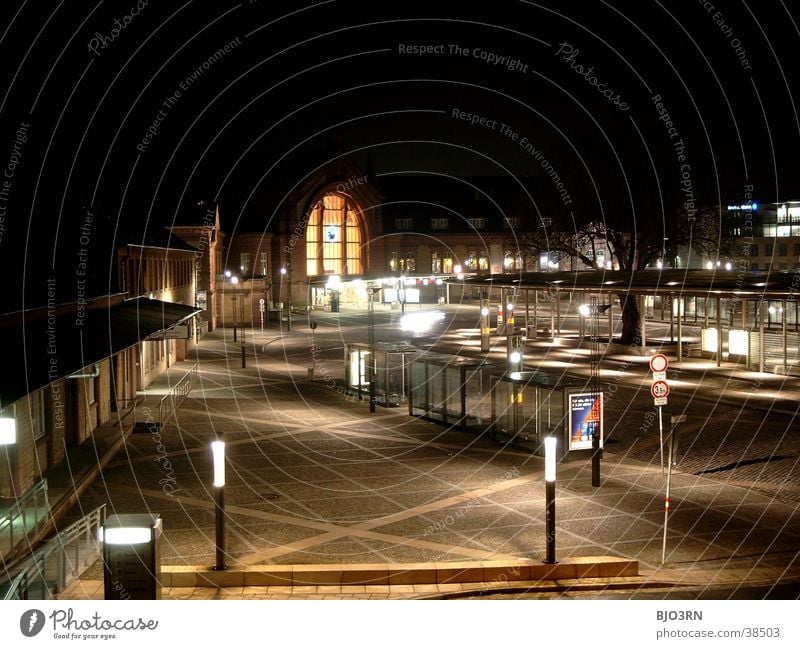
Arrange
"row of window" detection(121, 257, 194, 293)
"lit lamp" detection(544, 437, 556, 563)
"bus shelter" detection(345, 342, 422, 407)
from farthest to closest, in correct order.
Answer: "row of window" detection(121, 257, 194, 293) → "bus shelter" detection(345, 342, 422, 407) → "lit lamp" detection(544, 437, 556, 563)

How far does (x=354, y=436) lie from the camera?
991 inches

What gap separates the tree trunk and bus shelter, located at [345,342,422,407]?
23.0 meters

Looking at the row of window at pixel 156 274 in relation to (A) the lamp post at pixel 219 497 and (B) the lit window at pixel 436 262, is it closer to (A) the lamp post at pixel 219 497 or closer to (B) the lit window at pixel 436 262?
(A) the lamp post at pixel 219 497

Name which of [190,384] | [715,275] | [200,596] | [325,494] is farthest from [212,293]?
[200,596]

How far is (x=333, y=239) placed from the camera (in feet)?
340

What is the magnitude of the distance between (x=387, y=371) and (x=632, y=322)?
82.6 feet

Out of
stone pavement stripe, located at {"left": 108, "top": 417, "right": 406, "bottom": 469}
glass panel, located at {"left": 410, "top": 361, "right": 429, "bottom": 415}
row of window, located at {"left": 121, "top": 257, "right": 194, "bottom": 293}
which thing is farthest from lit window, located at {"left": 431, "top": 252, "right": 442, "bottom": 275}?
stone pavement stripe, located at {"left": 108, "top": 417, "right": 406, "bottom": 469}

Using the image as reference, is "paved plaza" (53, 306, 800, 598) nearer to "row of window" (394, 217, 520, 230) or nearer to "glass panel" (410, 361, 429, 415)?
"glass panel" (410, 361, 429, 415)

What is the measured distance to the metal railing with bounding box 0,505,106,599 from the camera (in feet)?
35.1

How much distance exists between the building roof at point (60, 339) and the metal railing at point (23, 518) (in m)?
2.03

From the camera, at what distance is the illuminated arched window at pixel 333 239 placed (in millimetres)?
101819

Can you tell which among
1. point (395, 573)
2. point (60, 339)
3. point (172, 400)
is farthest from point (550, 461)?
point (172, 400)

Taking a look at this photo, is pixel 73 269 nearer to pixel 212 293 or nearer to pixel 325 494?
pixel 325 494

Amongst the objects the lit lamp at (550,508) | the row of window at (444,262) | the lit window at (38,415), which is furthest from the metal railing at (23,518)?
the row of window at (444,262)
